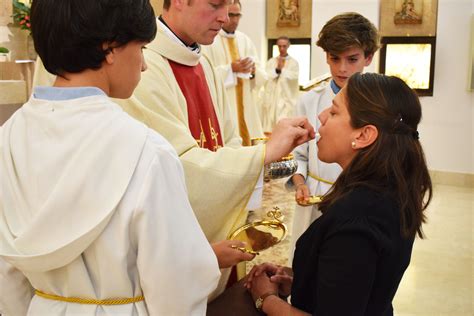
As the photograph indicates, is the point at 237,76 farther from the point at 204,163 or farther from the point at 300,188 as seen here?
the point at 204,163

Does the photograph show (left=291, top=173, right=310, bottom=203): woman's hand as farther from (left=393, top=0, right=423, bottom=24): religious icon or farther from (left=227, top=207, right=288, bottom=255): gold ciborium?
(left=393, top=0, right=423, bottom=24): religious icon

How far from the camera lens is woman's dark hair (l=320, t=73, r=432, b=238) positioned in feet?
5.12

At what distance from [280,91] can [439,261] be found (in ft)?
17.7

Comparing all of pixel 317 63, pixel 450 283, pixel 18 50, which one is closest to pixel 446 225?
pixel 450 283

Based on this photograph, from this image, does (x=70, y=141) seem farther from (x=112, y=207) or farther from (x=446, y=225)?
(x=446, y=225)

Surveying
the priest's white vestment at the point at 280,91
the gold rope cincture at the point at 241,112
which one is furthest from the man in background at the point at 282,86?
the gold rope cincture at the point at 241,112

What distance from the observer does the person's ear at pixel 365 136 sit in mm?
1638

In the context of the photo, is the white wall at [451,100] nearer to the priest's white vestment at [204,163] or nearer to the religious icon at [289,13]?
the religious icon at [289,13]

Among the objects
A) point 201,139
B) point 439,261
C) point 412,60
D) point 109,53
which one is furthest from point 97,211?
point 412,60

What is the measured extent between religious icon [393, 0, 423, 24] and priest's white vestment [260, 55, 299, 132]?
2017 mm

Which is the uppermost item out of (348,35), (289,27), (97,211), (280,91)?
(289,27)

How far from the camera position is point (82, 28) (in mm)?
1195

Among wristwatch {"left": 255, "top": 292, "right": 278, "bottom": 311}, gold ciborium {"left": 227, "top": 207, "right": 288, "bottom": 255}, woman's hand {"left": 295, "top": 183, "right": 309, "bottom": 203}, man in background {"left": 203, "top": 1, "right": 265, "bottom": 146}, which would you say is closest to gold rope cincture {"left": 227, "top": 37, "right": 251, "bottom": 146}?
man in background {"left": 203, "top": 1, "right": 265, "bottom": 146}

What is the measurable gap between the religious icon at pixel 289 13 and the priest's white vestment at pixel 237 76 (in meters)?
2.96
